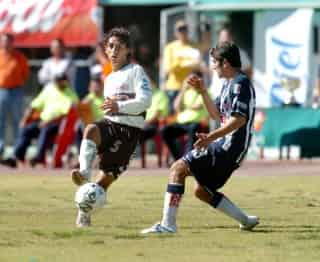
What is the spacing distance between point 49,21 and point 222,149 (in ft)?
48.6

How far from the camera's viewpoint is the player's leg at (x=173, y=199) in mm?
11797

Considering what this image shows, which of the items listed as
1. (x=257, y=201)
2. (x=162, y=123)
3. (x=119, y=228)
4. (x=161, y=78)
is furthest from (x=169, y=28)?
(x=119, y=228)

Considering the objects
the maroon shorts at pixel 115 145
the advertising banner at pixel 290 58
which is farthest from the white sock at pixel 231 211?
the advertising banner at pixel 290 58

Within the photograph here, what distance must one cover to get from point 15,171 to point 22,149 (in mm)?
1534

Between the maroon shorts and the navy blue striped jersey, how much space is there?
108 cm

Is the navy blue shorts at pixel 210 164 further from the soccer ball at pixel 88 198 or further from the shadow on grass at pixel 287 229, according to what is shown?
the soccer ball at pixel 88 198

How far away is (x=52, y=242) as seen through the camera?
11172mm

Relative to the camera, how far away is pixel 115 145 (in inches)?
504

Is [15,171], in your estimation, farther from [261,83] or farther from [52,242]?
[52,242]

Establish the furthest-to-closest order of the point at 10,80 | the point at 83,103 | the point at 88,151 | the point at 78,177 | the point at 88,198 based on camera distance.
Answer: the point at 10,80, the point at 83,103, the point at 88,151, the point at 78,177, the point at 88,198

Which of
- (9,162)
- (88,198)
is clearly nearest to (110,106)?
(88,198)

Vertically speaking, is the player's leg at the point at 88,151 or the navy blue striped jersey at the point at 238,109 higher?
the navy blue striped jersey at the point at 238,109

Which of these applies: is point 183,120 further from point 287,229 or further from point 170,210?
point 170,210

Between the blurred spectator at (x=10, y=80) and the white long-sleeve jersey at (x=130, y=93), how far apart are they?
1129cm
